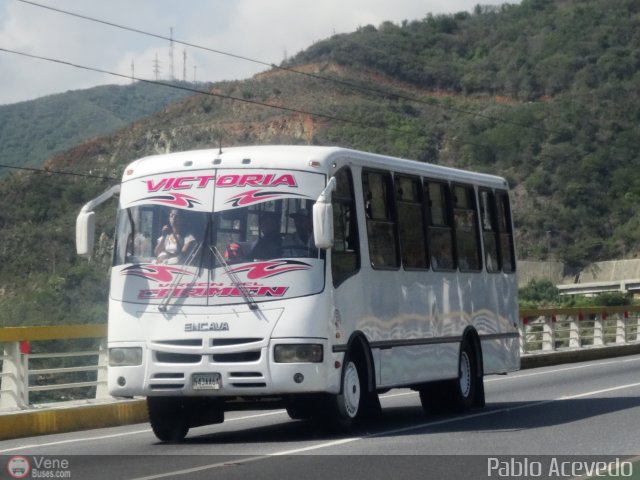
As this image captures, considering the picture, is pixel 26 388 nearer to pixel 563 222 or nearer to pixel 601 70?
pixel 563 222

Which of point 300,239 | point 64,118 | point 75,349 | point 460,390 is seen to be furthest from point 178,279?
point 64,118

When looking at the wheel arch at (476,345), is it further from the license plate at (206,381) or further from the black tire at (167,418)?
the license plate at (206,381)

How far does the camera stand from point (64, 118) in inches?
5940

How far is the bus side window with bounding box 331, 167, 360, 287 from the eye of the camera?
44.8 feet

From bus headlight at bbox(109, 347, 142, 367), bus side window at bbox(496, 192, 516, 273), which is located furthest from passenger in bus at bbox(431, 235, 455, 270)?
bus headlight at bbox(109, 347, 142, 367)

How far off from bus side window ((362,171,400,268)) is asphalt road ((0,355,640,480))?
6.14 ft

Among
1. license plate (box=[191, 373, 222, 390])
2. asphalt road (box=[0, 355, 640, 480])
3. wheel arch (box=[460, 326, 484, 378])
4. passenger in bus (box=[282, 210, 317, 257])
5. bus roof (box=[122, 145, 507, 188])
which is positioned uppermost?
bus roof (box=[122, 145, 507, 188])

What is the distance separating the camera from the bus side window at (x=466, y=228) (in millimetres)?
17156

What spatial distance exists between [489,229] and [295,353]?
6.12 m

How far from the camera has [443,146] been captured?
312ft

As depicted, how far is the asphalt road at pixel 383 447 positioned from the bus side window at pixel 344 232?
1.70 metres

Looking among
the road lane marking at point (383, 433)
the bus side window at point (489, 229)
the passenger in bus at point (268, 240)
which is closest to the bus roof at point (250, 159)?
the passenger in bus at point (268, 240)

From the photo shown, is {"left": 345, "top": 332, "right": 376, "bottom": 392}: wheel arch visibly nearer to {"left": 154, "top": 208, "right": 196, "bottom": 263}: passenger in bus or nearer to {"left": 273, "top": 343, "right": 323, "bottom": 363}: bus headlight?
{"left": 273, "top": 343, "right": 323, "bottom": 363}: bus headlight

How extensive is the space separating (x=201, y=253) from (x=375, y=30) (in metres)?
131
